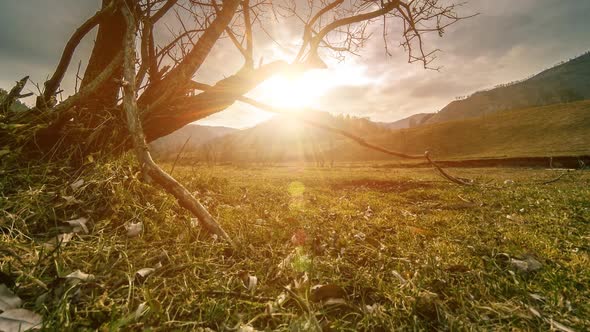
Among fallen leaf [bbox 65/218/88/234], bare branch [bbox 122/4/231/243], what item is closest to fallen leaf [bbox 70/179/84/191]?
fallen leaf [bbox 65/218/88/234]

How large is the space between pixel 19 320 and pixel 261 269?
1595mm

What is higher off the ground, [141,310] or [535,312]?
[141,310]

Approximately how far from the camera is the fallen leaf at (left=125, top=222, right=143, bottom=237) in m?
2.82

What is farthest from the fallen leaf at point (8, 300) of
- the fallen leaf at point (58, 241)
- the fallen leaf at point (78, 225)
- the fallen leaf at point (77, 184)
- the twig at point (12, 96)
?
the twig at point (12, 96)

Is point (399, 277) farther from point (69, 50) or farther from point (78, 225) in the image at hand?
point (69, 50)

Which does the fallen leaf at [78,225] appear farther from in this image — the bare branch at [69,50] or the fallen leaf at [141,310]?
the bare branch at [69,50]

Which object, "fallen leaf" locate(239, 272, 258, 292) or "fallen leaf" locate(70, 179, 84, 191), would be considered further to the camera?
"fallen leaf" locate(70, 179, 84, 191)

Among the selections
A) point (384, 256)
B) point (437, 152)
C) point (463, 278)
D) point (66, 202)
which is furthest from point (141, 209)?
point (437, 152)

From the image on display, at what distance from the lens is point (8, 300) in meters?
1.67

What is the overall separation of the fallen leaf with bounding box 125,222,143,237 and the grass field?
0.09 metres

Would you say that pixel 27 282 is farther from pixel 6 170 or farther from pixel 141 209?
pixel 6 170

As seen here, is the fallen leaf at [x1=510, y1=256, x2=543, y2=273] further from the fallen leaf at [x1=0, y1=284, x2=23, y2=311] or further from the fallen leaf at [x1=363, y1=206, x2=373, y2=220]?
the fallen leaf at [x1=0, y1=284, x2=23, y2=311]

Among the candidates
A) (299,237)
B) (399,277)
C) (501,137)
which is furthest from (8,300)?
(501,137)

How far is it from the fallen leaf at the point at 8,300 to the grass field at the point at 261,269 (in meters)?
0.06
